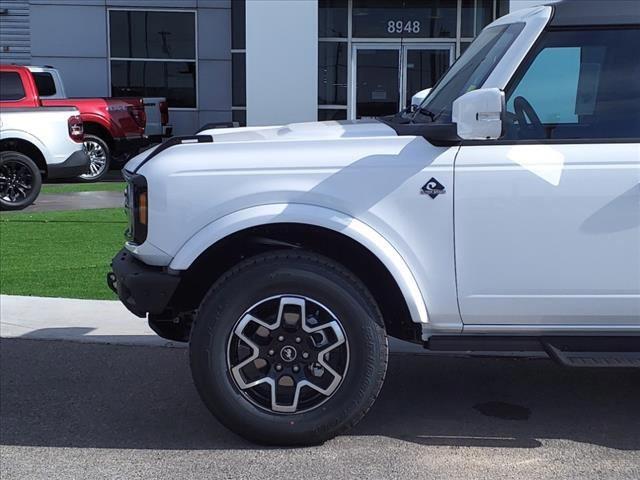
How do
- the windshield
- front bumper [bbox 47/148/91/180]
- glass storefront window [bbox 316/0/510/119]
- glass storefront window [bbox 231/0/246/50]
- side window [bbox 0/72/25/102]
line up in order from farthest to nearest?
glass storefront window [bbox 231/0/246/50], glass storefront window [bbox 316/0/510/119], side window [bbox 0/72/25/102], front bumper [bbox 47/148/91/180], the windshield

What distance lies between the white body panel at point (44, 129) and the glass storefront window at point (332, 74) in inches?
232

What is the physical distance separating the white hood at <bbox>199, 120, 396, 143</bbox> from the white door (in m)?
0.59

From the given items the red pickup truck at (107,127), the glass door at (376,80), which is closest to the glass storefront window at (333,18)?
the glass door at (376,80)

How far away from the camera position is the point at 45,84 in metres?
16.9

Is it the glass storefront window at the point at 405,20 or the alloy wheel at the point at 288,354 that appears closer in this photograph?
the alloy wheel at the point at 288,354

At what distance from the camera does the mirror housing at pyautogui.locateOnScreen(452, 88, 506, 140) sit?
3.81 meters

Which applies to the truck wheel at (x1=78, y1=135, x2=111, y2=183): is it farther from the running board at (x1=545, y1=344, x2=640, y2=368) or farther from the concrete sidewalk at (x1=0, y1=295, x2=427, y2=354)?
the running board at (x1=545, y1=344, x2=640, y2=368)

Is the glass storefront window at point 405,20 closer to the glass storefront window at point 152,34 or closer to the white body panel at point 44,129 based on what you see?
the glass storefront window at point 152,34

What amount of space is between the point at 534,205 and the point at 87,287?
→ 4965mm

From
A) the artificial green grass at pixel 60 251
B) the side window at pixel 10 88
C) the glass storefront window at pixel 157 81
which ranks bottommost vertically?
the artificial green grass at pixel 60 251

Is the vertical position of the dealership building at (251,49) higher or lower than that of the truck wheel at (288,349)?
higher

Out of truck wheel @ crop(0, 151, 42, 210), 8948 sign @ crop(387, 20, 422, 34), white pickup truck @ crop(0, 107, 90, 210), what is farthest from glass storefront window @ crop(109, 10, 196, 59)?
truck wheel @ crop(0, 151, 42, 210)

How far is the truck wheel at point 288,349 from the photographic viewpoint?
4.06 meters

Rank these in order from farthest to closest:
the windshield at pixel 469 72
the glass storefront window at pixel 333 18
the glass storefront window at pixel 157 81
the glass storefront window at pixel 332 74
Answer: the glass storefront window at pixel 157 81, the glass storefront window at pixel 332 74, the glass storefront window at pixel 333 18, the windshield at pixel 469 72
